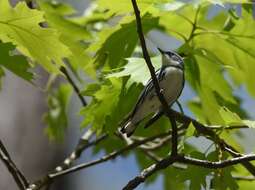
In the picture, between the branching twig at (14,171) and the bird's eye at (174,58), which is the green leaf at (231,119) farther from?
the branching twig at (14,171)

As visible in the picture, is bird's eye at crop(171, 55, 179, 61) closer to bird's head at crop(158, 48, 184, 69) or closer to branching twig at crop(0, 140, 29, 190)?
bird's head at crop(158, 48, 184, 69)

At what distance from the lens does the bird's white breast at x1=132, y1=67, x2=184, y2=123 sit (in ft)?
3.22

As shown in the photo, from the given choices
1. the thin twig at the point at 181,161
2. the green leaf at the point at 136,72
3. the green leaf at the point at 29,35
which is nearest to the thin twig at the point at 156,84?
the thin twig at the point at 181,161

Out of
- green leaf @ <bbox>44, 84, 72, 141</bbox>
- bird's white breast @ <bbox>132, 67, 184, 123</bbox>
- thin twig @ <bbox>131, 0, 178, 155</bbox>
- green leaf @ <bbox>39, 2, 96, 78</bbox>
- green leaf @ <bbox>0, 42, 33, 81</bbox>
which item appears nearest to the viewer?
thin twig @ <bbox>131, 0, 178, 155</bbox>

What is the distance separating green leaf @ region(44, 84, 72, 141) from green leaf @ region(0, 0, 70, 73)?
46cm

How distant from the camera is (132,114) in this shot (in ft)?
3.43

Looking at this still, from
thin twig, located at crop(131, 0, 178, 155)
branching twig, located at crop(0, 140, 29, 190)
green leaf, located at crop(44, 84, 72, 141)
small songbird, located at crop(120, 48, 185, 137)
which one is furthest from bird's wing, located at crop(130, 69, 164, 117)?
green leaf, located at crop(44, 84, 72, 141)

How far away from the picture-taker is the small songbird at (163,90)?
3.23 ft

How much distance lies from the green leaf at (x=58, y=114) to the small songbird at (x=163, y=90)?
510 mm

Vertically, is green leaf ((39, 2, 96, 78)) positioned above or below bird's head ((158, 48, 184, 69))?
above

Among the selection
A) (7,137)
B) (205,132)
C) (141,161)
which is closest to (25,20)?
(205,132)

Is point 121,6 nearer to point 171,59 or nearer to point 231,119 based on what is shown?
point 171,59

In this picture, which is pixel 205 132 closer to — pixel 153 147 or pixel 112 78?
pixel 112 78

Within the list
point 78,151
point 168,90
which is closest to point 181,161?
point 168,90
